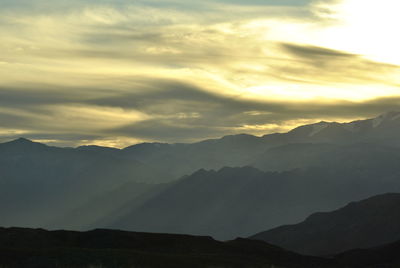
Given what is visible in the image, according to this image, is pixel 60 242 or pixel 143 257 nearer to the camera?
pixel 143 257

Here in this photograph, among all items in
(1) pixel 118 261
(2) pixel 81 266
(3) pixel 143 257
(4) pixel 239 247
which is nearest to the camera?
(2) pixel 81 266

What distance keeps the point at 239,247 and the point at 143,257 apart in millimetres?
31808

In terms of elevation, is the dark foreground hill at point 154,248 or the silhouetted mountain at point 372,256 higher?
the dark foreground hill at point 154,248

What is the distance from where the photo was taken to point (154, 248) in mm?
81438

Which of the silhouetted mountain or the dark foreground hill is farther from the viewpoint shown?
the silhouetted mountain

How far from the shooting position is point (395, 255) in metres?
132

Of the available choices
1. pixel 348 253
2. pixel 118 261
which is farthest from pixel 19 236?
pixel 348 253

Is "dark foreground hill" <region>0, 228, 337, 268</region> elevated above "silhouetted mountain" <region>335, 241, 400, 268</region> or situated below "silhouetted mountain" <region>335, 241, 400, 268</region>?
above

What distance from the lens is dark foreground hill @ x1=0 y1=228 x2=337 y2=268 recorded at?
59.1m

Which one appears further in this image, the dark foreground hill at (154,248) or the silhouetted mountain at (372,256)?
the silhouetted mountain at (372,256)

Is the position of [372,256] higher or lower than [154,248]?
lower

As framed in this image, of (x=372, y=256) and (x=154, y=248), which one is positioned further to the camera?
(x=372, y=256)

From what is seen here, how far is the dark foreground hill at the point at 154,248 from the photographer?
5909 cm

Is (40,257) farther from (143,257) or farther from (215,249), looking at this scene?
(215,249)
